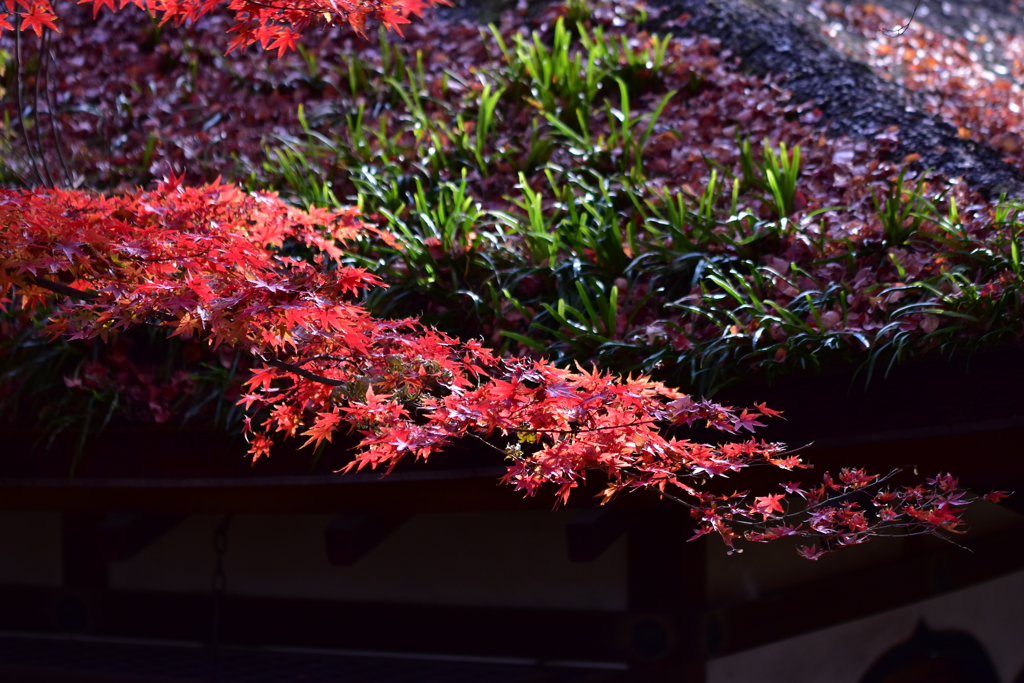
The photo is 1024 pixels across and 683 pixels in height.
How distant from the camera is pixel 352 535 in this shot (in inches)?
120

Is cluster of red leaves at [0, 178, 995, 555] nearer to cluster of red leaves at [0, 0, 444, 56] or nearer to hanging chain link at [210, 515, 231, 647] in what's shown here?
cluster of red leaves at [0, 0, 444, 56]

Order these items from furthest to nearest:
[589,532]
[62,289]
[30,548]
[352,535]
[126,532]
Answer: [30,548] < [126,532] < [352,535] < [589,532] < [62,289]

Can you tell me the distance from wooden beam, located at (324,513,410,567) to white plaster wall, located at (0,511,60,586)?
70.8 inches

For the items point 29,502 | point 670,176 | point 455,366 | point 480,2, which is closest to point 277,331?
point 455,366

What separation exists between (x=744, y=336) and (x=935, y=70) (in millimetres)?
3792

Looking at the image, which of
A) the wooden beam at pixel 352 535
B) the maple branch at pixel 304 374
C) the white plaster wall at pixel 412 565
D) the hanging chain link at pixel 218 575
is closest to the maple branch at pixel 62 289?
the maple branch at pixel 304 374

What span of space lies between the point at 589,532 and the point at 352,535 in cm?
85

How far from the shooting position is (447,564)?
352cm

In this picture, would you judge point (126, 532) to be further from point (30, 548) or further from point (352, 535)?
point (30, 548)

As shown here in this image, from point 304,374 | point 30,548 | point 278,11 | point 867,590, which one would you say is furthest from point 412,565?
point 278,11

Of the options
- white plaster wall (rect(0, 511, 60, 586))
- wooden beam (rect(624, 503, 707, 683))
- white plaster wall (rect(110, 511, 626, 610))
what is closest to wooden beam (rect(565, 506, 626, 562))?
wooden beam (rect(624, 503, 707, 683))

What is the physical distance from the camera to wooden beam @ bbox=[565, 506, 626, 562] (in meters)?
2.74

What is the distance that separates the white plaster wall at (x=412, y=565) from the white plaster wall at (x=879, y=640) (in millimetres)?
609

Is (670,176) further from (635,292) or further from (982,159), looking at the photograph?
(982,159)
